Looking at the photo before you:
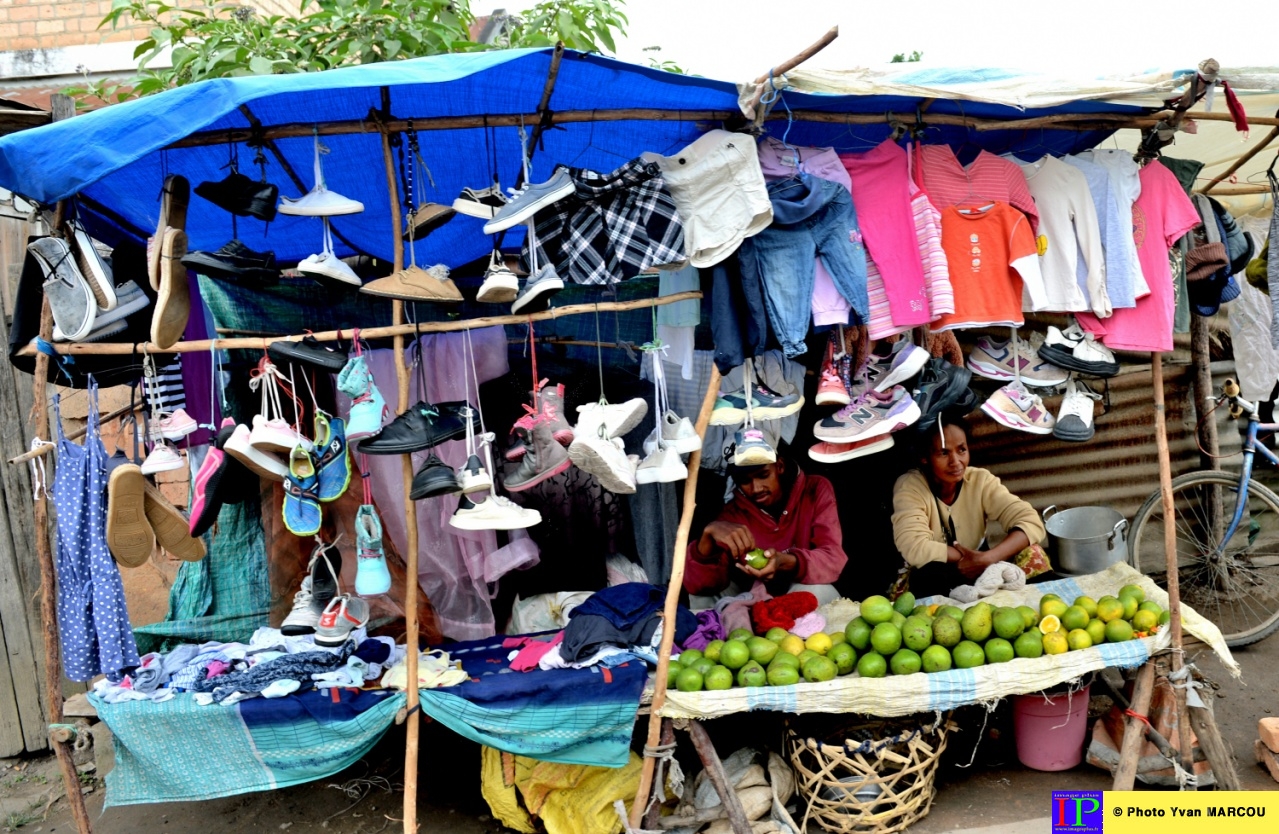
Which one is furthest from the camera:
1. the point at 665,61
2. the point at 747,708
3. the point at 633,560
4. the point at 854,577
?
the point at 665,61

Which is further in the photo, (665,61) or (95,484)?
(665,61)

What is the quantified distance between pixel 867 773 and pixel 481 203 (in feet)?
8.70

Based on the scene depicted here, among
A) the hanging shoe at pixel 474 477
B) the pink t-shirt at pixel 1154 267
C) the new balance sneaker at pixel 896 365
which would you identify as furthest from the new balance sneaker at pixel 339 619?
the pink t-shirt at pixel 1154 267

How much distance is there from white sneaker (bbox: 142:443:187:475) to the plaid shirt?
1551 mm

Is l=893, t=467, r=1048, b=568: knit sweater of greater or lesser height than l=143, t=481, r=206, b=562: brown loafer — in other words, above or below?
below

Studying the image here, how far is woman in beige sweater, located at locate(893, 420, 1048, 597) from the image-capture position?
454cm

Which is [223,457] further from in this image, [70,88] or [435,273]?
[70,88]

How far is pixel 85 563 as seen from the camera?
3.65 meters

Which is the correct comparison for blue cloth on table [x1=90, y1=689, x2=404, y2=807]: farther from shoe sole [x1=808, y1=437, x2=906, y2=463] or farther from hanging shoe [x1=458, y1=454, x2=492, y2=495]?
shoe sole [x1=808, y1=437, x2=906, y2=463]

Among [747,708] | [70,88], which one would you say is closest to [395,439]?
[747,708]

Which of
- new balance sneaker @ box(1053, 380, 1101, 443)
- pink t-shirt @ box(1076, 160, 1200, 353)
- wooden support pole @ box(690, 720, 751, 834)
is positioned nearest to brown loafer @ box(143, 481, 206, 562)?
wooden support pole @ box(690, 720, 751, 834)

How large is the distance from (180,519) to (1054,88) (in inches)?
146

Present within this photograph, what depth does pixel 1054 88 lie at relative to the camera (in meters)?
3.47

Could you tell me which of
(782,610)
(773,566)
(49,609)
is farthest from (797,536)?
(49,609)
